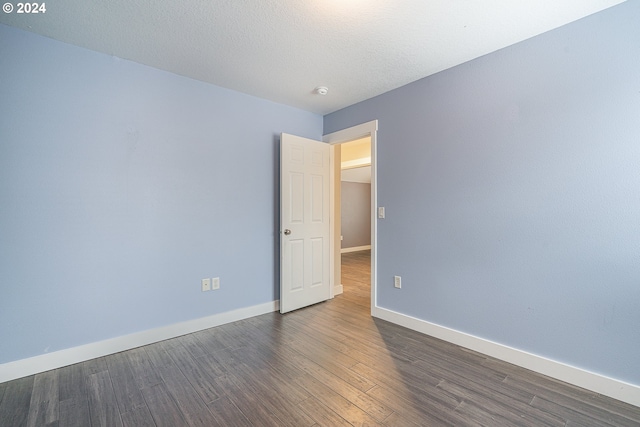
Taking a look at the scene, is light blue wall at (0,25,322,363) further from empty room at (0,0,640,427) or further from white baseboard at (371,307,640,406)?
white baseboard at (371,307,640,406)

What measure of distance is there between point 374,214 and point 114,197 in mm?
2524

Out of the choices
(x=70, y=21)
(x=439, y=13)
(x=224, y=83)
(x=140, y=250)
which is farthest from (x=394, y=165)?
(x=70, y=21)

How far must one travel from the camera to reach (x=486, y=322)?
7.48 feet

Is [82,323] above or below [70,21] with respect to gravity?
below

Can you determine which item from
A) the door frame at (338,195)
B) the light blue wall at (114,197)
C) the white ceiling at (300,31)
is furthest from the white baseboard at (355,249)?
the white ceiling at (300,31)

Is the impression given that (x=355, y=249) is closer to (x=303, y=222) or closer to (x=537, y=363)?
(x=303, y=222)

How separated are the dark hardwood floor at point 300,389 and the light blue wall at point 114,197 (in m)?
0.42

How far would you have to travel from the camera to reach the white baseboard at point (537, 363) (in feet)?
5.60

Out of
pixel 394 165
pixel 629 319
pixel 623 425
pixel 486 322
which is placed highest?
pixel 394 165

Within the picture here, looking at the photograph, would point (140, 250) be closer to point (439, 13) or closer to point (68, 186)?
point (68, 186)

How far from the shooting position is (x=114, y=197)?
90.7 inches

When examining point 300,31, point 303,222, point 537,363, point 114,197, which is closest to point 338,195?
point 303,222

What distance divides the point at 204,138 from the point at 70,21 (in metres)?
1.20

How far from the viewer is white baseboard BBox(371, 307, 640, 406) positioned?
171 cm
